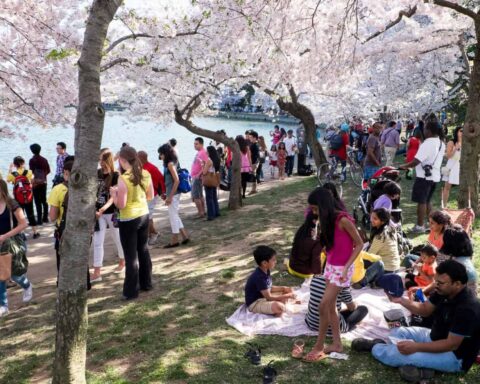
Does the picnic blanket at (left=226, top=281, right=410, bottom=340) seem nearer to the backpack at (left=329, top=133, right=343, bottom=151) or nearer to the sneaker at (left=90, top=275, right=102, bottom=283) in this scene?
the sneaker at (left=90, top=275, right=102, bottom=283)

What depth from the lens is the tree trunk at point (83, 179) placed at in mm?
3432

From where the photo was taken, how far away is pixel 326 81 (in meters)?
10.3

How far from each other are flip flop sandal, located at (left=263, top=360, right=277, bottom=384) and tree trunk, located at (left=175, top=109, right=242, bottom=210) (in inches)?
313

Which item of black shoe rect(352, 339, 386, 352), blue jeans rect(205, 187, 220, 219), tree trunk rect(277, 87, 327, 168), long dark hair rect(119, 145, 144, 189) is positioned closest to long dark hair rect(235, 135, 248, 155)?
blue jeans rect(205, 187, 220, 219)

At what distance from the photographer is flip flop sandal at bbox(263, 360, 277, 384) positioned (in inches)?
155

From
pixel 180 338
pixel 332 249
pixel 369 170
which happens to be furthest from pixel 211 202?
pixel 332 249

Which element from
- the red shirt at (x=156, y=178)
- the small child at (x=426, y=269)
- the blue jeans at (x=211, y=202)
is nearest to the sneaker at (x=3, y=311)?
the red shirt at (x=156, y=178)

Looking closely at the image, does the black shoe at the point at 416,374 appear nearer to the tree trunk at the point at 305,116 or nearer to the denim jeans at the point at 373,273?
the denim jeans at the point at 373,273

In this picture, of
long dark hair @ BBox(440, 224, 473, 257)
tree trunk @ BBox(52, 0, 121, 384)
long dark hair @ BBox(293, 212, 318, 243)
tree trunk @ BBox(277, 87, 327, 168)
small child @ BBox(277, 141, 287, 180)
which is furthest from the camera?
small child @ BBox(277, 141, 287, 180)

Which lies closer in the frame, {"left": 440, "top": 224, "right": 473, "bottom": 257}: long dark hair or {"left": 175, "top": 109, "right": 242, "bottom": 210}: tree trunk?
{"left": 440, "top": 224, "right": 473, "bottom": 257}: long dark hair

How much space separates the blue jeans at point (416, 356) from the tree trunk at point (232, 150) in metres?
7.71

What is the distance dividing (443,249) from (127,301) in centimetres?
379

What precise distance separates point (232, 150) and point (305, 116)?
361 centimetres

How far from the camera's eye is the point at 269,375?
13.0 ft
